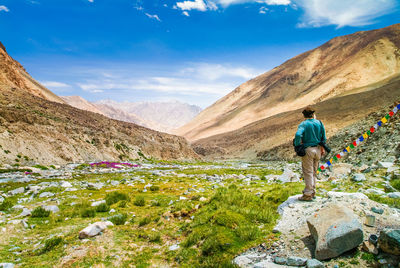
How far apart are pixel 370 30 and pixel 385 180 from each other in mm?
221116

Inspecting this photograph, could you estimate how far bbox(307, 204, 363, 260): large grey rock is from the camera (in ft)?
14.7

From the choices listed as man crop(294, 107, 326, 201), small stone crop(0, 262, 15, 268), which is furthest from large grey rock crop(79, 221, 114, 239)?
man crop(294, 107, 326, 201)

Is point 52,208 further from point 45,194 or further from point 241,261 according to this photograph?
point 241,261

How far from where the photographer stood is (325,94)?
126 meters

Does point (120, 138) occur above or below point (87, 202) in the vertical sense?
above

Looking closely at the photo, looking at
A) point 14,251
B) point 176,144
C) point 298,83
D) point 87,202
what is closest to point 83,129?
point 176,144

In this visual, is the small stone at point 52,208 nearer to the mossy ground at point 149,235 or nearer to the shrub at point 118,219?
the mossy ground at point 149,235

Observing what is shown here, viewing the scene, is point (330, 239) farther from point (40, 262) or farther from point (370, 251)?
point (40, 262)

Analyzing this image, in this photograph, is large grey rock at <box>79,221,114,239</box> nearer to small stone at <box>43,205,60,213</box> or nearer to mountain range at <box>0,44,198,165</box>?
small stone at <box>43,205,60,213</box>

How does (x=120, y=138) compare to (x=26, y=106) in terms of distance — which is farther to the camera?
(x=120, y=138)

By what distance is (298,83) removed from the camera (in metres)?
169

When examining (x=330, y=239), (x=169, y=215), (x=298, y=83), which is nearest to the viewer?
(x=330, y=239)

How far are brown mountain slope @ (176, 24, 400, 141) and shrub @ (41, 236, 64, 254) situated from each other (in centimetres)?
12374

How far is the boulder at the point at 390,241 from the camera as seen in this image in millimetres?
3906
